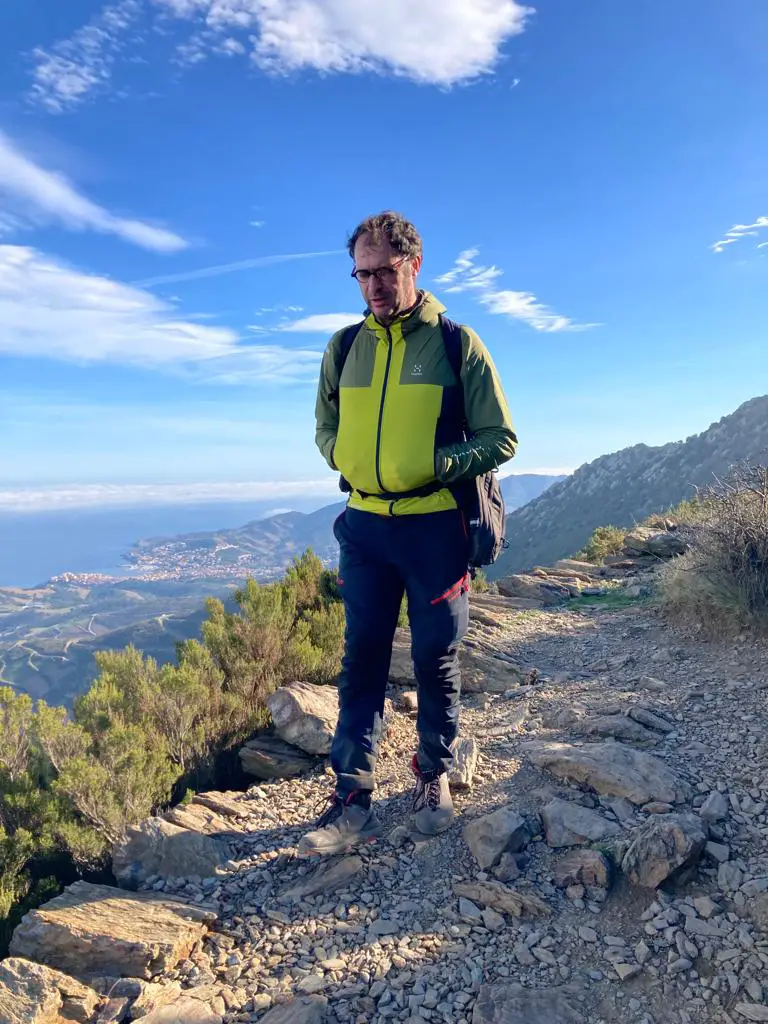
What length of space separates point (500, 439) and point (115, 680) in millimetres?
3110

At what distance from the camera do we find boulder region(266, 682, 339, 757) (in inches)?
166

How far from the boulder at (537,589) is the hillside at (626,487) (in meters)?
41.4

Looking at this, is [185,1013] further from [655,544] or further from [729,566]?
[655,544]

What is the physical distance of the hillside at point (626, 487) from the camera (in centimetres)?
5612

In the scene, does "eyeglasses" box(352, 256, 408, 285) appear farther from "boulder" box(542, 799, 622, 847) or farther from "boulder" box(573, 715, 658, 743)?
"boulder" box(573, 715, 658, 743)

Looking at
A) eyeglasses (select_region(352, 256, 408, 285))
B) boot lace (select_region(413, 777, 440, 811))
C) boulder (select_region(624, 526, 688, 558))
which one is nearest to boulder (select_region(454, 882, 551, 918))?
boot lace (select_region(413, 777, 440, 811))

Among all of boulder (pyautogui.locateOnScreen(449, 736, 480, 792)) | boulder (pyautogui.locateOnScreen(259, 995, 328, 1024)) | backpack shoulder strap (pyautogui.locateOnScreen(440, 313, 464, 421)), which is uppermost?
backpack shoulder strap (pyautogui.locateOnScreen(440, 313, 464, 421))

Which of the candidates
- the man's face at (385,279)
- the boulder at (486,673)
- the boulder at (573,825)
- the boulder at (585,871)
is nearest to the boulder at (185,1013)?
the boulder at (585,871)

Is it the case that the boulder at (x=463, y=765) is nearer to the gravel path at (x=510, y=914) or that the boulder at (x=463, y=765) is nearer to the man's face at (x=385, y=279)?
the gravel path at (x=510, y=914)

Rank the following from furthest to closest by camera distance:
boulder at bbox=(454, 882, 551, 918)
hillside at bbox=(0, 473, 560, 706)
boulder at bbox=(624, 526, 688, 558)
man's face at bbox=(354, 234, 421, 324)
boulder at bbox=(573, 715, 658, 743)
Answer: hillside at bbox=(0, 473, 560, 706), boulder at bbox=(624, 526, 688, 558), boulder at bbox=(573, 715, 658, 743), man's face at bbox=(354, 234, 421, 324), boulder at bbox=(454, 882, 551, 918)

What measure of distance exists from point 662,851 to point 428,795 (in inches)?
47.0

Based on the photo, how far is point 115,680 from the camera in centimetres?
423

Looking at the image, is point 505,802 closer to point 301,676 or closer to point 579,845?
point 579,845

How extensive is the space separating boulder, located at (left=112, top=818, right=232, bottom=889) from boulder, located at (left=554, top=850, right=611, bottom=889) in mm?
1716
